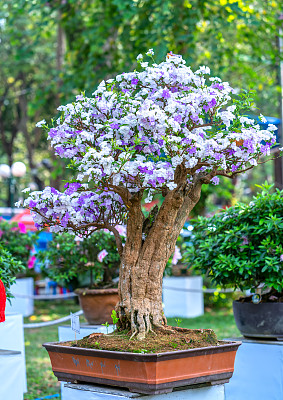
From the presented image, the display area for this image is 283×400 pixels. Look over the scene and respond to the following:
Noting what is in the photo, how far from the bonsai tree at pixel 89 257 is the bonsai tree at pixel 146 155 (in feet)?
5.96

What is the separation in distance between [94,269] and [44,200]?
224 cm

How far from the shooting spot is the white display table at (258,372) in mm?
3658

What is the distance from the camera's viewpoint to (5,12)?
13.2 meters

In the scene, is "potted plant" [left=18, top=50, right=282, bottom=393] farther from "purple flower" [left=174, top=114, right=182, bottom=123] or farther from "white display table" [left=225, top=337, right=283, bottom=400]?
"white display table" [left=225, top=337, right=283, bottom=400]

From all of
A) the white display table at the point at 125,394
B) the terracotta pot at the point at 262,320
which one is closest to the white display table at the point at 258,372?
the terracotta pot at the point at 262,320

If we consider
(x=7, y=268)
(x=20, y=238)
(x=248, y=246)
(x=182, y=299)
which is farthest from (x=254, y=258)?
(x=182, y=299)

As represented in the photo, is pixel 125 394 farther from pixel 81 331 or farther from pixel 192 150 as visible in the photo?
pixel 81 331

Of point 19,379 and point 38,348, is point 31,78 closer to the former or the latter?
point 38,348

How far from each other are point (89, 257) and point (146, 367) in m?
2.80

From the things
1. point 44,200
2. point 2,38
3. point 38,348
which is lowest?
point 38,348

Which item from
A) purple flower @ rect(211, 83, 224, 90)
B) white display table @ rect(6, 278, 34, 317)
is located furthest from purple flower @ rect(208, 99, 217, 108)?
white display table @ rect(6, 278, 34, 317)

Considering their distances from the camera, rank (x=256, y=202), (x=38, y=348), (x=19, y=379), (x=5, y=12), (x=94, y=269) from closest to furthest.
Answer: (x=256, y=202)
(x=19, y=379)
(x=94, y=269)
(x=38, y=348)
(x=5, y=12)

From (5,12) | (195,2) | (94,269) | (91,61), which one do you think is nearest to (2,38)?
(5,12)

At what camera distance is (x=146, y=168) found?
109 inches
